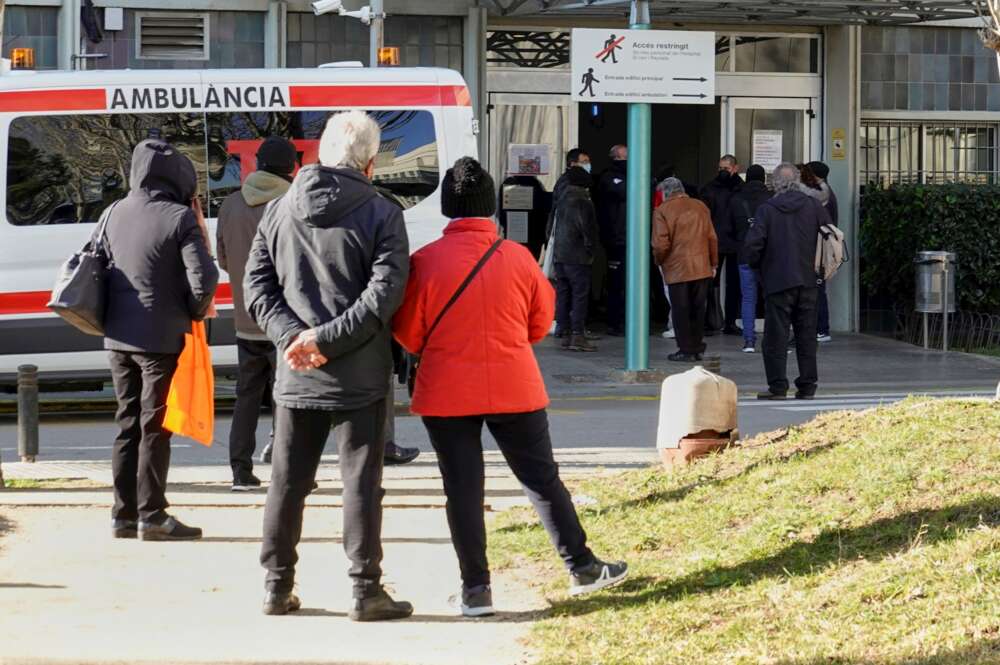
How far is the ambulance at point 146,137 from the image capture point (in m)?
12.4

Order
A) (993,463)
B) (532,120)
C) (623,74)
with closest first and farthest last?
(993,463) → (623,74) → (532,120)

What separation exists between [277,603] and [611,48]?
29.2ft

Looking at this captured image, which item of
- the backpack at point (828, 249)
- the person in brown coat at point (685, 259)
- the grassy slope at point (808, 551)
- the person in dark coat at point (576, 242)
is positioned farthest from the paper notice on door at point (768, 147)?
the grassy slope at point (808, 551)

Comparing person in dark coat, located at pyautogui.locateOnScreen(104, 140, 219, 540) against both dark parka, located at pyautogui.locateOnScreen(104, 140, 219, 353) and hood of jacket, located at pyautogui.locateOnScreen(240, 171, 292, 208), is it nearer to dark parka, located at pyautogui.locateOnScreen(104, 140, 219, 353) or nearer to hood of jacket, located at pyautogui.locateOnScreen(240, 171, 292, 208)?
dark parka, located at pyautogui.locateOnScreen(104, 140, 219, 353)

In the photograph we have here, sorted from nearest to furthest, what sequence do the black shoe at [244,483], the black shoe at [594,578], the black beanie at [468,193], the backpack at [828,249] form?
the black beanie at [468,193]
the black shoe at [594,578]
the black shoe at [244,483]
the backpack at [828,249]

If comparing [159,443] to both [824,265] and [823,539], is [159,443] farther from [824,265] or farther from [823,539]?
[824,265]

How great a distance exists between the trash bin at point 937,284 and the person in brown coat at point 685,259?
2458mm

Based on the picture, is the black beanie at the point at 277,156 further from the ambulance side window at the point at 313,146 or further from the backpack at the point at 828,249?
the backpack at the point at 828,249

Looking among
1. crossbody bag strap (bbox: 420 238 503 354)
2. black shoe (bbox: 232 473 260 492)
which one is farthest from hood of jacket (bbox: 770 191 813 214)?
crossbody bag strap (bbox: 420 238 503 354)

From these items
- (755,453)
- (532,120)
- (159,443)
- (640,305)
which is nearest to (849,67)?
(532,120)

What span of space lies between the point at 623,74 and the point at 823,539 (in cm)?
834

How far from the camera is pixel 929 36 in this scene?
66.6 ft

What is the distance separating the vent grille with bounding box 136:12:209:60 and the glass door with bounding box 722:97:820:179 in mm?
6078

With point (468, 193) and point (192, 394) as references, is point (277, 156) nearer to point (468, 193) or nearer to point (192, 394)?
point (192, 394)
